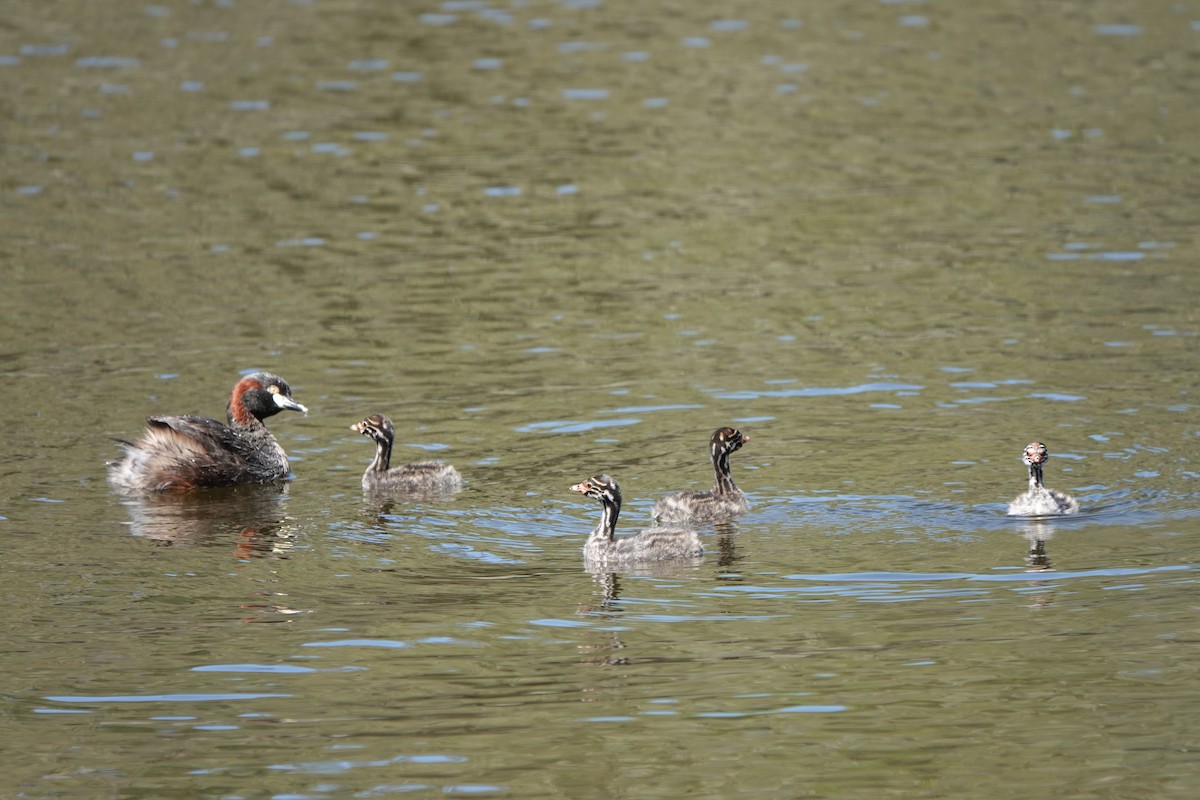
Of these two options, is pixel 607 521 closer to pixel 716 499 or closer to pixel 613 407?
pixel 716 499

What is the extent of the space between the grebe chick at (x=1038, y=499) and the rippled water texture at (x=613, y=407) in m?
0.17

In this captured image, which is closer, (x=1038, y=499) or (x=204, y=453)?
(x=1038, y=499)

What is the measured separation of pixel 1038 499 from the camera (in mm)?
14445

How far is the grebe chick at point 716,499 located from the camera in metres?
14.8

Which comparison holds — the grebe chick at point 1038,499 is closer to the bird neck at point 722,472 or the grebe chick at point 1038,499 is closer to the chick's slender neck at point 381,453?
the bird neck at point 722,472

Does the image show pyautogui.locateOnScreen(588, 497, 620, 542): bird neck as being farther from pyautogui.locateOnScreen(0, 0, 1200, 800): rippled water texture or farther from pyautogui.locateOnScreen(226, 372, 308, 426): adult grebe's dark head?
pyautogui.locateOnScreen(226, 372, 308, 426): adult grebe's dark head

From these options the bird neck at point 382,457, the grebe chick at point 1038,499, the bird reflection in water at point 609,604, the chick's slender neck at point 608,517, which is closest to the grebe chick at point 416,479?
the bird neck at point 382,457

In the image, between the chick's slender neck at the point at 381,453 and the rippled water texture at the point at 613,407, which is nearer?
the rippled water texture at the point at 613,407

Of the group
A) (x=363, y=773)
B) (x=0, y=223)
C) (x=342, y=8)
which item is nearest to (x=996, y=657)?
(x=363, y=773)

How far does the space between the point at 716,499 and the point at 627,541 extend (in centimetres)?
138

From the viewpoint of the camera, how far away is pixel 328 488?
1686cm

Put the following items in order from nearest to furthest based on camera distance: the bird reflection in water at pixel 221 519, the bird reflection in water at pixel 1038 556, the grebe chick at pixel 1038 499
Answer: the bird reflection in water at pixel 1038 556 < the grebe chick at pixel 1038 499 < the bird reflection in water at pixel 221 519

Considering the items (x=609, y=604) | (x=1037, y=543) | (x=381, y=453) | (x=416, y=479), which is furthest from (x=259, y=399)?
(x=1037, y=543)

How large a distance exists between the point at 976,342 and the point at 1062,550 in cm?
705
